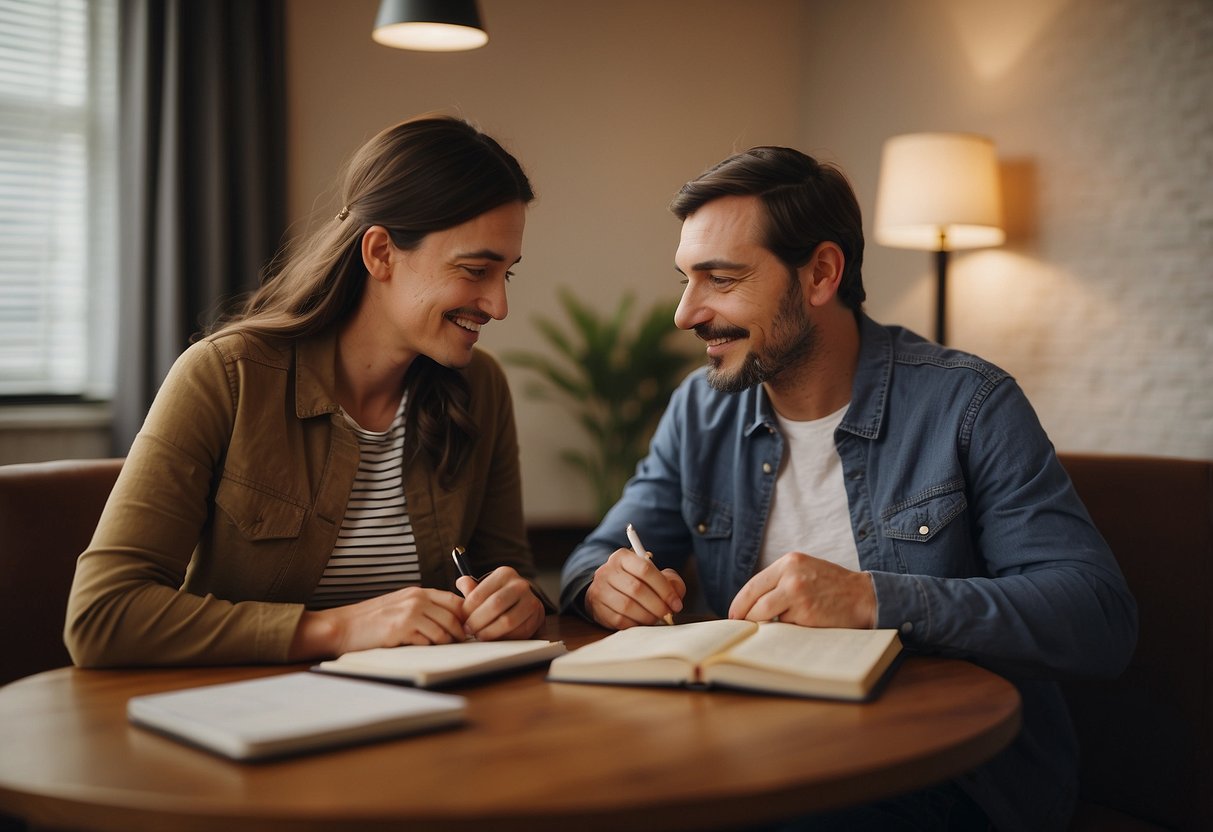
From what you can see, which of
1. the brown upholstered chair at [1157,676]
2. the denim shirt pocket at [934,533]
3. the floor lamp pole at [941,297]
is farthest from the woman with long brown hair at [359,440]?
the floor lamp pole at [941,297]

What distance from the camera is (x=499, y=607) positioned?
1355mm

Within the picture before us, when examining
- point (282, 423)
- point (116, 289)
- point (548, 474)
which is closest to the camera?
point (282, 423)

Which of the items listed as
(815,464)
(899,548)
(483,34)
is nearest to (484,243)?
(815,464)

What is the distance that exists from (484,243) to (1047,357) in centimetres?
249

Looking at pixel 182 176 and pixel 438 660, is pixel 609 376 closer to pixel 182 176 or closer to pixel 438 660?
pixel 182 176

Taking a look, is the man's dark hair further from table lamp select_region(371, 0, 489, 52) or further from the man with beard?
table lamp select_region(371, 0, 489, 52)

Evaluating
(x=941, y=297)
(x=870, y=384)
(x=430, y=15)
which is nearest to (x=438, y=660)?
(x=870, y=384)

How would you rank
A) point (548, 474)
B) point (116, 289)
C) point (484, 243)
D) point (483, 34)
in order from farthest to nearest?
1. point (548, 474)
2. point (116, 289)
3. point (483, 34)
4. point (484, 243)

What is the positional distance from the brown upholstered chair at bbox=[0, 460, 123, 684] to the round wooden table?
19.2 inches

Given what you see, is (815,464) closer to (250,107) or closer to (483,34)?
(483,34)

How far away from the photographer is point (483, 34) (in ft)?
8.87

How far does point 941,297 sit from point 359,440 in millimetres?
2669

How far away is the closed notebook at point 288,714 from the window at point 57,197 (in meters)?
2.99

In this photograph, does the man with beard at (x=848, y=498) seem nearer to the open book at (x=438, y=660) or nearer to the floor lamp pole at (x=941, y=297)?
the open book at (x=438, y=660)
